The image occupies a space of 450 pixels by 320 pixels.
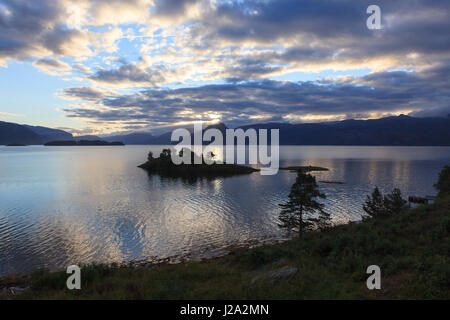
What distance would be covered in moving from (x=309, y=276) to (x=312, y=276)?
17cm

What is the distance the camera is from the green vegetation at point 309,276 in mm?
11984

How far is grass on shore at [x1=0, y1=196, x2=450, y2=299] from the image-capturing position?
11975 mm

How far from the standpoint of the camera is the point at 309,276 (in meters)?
13.8

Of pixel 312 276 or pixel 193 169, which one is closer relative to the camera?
pixel 312 276

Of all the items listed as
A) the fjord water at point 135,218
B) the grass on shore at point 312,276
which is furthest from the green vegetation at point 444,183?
the grass on shore at point 312,276

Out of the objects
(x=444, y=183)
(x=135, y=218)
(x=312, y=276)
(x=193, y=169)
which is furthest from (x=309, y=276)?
(x=193, y=169)

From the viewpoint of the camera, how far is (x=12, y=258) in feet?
107

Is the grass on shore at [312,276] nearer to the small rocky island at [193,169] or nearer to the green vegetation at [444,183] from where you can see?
the green vegetation at [444,183]

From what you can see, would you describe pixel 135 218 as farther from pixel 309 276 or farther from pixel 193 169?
pixel 193 169

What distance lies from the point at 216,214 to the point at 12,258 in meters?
35.3

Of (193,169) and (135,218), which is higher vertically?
(193,169)

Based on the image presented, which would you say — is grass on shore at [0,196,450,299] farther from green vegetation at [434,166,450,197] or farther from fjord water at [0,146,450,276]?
green vegetation at [434,166,450,197]
